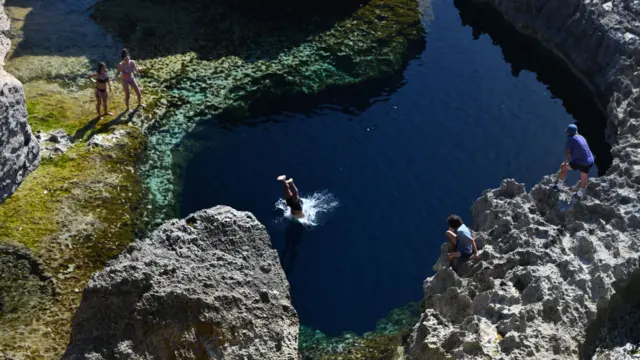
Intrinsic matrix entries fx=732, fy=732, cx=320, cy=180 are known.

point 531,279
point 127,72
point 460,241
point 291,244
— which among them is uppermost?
point 531,279

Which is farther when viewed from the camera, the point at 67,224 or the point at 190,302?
the point at 67,224

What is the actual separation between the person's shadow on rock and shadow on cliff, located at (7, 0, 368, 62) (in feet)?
32.2

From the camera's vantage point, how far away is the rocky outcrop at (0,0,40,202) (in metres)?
14.6

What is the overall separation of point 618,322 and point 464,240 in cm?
430

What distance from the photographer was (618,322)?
1839 centimetres

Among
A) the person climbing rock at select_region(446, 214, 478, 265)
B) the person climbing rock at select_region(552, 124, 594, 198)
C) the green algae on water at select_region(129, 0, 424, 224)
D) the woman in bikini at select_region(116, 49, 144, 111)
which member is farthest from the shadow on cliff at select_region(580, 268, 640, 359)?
the woman in bikini at select_region(116, 49, 144, 111)

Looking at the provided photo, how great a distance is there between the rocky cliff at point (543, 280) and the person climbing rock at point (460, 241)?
1.03ft

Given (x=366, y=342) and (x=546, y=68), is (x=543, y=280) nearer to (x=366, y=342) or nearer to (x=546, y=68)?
(x=366, y=342)

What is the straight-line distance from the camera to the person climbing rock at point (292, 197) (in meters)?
23.3

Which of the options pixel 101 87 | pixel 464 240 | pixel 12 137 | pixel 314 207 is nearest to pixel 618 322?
pixel 464 240

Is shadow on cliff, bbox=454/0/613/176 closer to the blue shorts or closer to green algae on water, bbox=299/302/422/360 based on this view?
the blue shorts

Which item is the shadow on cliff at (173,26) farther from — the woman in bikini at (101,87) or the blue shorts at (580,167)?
the blue shorts at (580,167)

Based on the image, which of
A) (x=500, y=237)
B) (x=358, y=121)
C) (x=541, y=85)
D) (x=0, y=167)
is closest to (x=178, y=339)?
(x=0, y=167)

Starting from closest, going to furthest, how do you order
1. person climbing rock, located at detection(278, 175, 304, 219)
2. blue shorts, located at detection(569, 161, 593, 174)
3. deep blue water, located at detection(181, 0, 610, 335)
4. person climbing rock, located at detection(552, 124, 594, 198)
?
1. person climbing rock, located at detection(552, 124, 594, 198)
2. blue shorts, located at detection(569, 161, 593, 174)
3. deep blue water, located at detection(181, 0, 610, 335)
4. person climbing rock, located at detection(278, 175, 304, 219)
